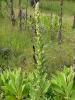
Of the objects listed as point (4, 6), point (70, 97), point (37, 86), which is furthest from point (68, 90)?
point (4, 6)

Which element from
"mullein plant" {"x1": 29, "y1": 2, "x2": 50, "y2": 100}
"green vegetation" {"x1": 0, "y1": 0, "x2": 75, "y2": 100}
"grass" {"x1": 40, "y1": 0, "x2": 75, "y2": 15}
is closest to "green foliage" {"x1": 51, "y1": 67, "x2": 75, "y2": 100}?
"green vegetation" {"x1": 0, "y1": 0, "x2": 75, "y2": 100}

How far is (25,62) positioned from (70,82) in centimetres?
519

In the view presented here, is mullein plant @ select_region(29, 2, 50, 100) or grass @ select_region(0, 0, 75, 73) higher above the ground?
mullein plant @ select_region(29, 2, 50, 100)

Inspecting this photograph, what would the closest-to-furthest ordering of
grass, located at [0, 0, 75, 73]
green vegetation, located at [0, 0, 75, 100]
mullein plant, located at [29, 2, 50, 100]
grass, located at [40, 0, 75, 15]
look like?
mullein plant, located at [29, 2, 50, 100] < green vegetation, located at [0, 0, 75, 100] < grass, located at [0, 0, 75, 73] < grass, located at [40, 0, 75, 15]

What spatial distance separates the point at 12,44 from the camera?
50.9 feet

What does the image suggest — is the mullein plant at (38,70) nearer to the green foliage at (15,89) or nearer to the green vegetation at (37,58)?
the green vegetation at (37,58)

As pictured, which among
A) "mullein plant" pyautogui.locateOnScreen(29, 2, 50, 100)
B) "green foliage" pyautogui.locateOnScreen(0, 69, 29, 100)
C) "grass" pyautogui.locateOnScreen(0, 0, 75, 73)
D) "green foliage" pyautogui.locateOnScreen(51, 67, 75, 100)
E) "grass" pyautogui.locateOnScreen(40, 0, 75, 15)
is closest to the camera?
"mullein plant" pyautogui.locateOnScreen(29, 2, 50, 100)

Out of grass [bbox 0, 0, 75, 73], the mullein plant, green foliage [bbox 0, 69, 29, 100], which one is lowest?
grass [bbox 0, 0, 75, 73]

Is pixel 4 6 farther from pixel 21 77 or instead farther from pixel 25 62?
pixel 21 77

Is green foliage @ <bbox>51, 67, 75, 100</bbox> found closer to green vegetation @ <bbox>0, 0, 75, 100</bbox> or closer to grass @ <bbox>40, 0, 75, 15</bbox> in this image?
green vegetation @ <bbox>0, 0, 75, 100</bbox>

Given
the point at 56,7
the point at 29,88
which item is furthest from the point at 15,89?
the point at 56,7

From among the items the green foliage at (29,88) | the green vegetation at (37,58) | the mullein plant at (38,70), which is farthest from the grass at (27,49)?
the mullein plant at (38,70)

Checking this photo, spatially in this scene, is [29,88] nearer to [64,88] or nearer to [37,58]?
[64,88]

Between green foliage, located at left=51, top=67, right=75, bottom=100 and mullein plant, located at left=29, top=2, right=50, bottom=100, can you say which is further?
green foliage, located at left=51, top=67, right=75, bottom=100
